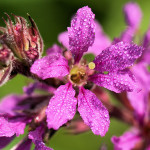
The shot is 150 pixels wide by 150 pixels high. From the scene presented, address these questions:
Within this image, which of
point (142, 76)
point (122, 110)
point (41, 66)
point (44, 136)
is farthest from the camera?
point (122, 110)

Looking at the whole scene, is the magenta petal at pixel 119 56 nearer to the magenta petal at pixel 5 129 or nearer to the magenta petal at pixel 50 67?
the magenta petal at pixel 50 67

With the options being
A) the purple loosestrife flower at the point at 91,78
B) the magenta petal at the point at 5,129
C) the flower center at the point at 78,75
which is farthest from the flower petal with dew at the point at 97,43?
the magenta petal at the point at 5,129

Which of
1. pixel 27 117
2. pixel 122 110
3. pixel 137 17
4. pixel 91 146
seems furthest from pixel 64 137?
pixel 27 117

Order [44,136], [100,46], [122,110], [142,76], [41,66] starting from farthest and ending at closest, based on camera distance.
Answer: [100,46] < [122,110] < [142,76] < [44,136] < [41,66]

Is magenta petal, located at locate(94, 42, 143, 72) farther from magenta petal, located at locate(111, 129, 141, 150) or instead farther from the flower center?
magenta petal, located at locate(111, 129, 141, 150)

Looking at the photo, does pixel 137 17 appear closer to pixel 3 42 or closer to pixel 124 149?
pixel 124 149

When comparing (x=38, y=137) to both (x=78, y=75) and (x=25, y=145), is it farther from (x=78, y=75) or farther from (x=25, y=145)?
(x=78, y=75)
